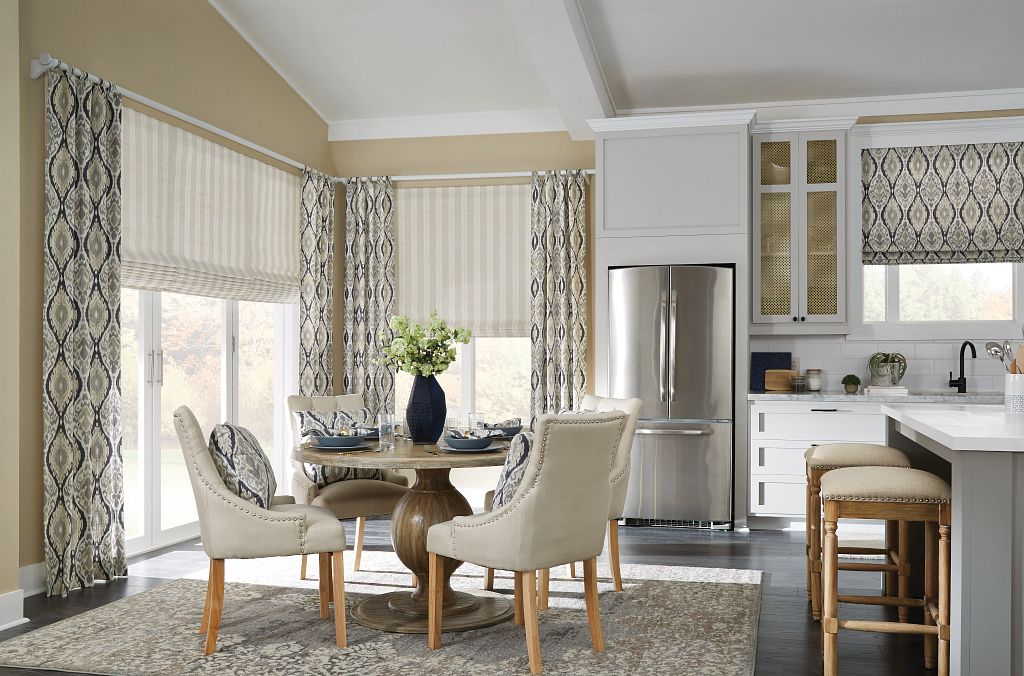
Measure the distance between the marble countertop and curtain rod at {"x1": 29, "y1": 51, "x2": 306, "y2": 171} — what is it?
3395 mm

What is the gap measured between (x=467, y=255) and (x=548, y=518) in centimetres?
378

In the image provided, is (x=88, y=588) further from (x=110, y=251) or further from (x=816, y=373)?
(x=816, y=373)

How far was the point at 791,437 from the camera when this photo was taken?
5648 millimetres

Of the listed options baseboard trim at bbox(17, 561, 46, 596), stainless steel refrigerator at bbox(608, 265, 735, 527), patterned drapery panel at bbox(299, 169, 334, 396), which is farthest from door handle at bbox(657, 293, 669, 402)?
baseboard trim at bbox(17, 561, 46, 596)

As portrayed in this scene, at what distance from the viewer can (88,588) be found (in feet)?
13.7

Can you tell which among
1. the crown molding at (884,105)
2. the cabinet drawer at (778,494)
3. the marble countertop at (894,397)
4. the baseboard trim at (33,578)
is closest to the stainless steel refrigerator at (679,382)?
the cabinet drawer at (778,494)

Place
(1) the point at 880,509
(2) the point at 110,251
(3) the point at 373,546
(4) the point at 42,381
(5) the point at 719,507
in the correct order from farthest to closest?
(5) the point at 719,507 → (3) the point at 373,546 → (2) the point at 110,251 → (4) the point at 42,381 → (1) the point at 880,509

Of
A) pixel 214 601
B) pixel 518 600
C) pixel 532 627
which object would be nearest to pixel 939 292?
pixel 518 600

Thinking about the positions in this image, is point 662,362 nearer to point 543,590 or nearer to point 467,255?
point 467,255

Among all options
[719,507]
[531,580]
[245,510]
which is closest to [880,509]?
[531,580]

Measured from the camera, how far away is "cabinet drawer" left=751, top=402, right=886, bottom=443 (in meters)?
5.56

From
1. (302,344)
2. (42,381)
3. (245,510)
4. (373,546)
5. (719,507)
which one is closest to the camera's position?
(245,510)

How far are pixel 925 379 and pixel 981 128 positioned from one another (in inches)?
64.3

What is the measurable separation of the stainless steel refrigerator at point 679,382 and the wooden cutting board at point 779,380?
1.15 ft
